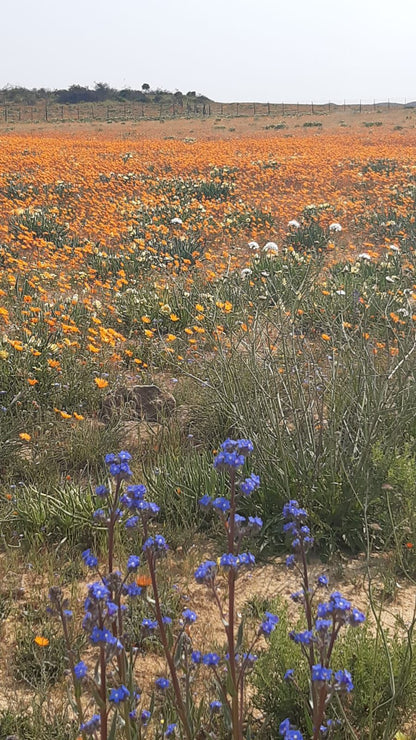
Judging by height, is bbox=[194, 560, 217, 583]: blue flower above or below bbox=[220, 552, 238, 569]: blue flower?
below

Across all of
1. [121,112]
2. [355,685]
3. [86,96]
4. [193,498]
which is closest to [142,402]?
[193,498]

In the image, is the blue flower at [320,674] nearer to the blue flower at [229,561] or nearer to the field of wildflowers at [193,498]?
the field of wildflowers at [193,498]

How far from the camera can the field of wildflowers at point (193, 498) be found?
5.37 ft

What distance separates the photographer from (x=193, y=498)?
3438mm

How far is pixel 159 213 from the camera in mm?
10773

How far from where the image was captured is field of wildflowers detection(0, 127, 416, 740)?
164cm

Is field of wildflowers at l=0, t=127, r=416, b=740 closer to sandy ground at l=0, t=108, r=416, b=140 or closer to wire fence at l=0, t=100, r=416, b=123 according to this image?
sandy ground at l=0, t=108, r=416, b=140

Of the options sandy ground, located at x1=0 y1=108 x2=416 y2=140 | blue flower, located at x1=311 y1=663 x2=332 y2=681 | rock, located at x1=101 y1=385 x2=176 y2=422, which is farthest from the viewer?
sandy ground, located at x1=0 y1=108 x2=416 y2=140

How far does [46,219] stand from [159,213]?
2.02m

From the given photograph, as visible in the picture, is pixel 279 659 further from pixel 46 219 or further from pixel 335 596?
pixel 46 219

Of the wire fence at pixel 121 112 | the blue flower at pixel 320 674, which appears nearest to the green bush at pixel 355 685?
the blue flower at pixel 320 674

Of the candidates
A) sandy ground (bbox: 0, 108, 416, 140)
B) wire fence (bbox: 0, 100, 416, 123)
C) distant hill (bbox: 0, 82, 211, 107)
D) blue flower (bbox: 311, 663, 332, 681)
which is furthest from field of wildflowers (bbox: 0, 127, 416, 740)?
distant hill (bbox: 0, 82, 211, 107)

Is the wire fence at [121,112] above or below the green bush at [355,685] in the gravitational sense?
above

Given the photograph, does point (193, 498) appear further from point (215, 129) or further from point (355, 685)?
point (215, 129)
